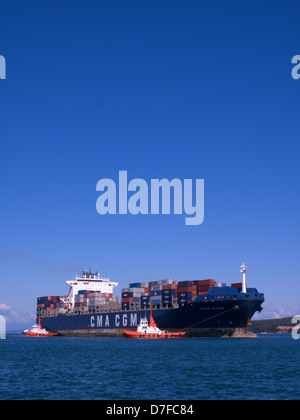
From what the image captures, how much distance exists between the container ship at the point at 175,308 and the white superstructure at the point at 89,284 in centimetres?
670

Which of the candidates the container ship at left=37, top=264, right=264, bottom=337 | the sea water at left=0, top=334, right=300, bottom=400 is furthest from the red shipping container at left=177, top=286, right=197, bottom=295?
the sea water at left=0, top=334, right=300, bottom=400

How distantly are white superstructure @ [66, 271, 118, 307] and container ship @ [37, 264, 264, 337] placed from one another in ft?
22.0

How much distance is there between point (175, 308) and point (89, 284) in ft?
172

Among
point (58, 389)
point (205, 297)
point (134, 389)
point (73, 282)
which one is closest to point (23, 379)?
point (58, 389)

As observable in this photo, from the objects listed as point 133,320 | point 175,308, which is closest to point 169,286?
point 175,308

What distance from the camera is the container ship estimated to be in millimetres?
78312

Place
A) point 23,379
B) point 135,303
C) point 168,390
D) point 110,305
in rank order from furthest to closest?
point 110,305
point 135,303
point 23,379
point 168,390

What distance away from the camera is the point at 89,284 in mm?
131125

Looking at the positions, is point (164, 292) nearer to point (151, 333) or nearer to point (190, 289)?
point (190, 289)

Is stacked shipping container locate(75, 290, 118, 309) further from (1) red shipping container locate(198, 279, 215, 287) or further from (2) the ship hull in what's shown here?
(1) red shipping container locate(198, 279, 215, 287)

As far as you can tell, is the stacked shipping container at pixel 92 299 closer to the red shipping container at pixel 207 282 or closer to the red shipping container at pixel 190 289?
the red shipping container at pixel 190 289

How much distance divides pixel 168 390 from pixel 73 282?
348 feet
